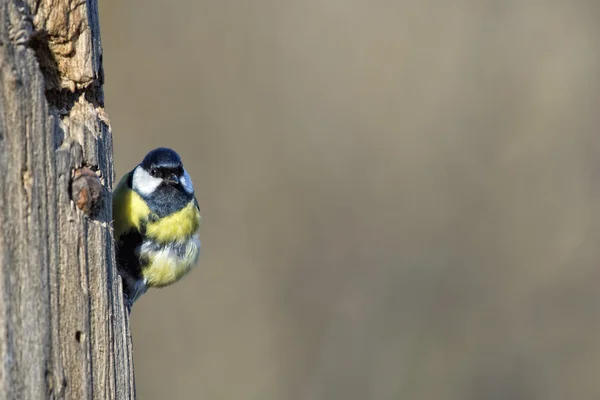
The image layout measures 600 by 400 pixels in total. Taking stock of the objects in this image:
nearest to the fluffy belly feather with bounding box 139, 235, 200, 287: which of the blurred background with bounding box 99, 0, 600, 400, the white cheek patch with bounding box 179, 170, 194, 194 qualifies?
the white cheek patch with bounding box 179, 170, 194, 194

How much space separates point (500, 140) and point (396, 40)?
846 mm

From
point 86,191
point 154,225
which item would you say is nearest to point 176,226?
point 154,225

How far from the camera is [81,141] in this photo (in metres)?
1.62

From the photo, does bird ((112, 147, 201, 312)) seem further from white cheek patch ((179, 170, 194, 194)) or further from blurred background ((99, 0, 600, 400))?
blurred background ((99, 0, 600, 400))

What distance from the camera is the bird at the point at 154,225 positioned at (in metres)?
2.72

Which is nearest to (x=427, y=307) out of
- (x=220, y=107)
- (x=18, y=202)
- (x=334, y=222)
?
(x=334, y=222)

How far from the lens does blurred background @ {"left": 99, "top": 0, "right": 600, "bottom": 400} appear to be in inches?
175

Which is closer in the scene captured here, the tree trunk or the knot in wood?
the tree trunk

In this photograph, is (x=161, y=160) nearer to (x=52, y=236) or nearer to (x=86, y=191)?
(x=86, y=191)

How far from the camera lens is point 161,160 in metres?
2.83

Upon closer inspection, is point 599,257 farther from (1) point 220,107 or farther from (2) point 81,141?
(2) point 81,141

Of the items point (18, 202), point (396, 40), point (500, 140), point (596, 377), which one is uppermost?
point (396, 40)

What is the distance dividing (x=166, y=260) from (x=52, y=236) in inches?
53.7

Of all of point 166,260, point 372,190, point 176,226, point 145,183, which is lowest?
point 166,260
